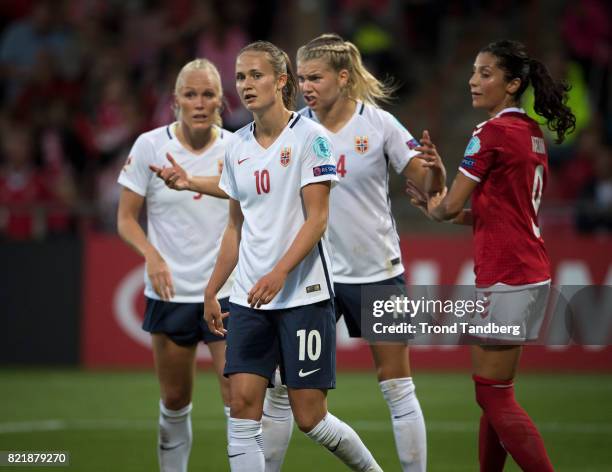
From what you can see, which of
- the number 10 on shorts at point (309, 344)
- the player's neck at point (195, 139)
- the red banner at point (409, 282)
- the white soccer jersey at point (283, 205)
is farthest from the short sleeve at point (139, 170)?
the red banner at point (409, 282)

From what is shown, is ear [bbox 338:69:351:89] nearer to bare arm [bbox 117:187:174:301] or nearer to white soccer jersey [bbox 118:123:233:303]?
white soccer jersey [bbox 118:123:233:303]

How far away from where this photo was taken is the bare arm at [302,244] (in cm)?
516

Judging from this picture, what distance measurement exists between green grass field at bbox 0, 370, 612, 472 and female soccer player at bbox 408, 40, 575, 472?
1774 mm

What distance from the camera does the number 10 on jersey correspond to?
5363mm

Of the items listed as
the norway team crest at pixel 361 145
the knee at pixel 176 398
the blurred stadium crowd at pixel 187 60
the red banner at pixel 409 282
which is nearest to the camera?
the norway team crest at pixel 361 145

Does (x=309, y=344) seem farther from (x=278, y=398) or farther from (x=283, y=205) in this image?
(x=278, y=398)

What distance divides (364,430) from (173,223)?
9.60 ft

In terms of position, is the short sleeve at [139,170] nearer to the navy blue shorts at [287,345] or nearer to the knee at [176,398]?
the knee at [176,398]

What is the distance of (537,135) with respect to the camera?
5.65 meters

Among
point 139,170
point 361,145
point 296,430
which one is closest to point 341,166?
point 361,145

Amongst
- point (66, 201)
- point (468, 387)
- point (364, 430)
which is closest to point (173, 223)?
point (364, 430)

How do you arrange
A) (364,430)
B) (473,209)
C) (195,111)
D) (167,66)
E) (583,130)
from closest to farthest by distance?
(473,209) < (195,111) < (364,430) < (583,130) < (167,66)

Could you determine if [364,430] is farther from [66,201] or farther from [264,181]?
[66,201]

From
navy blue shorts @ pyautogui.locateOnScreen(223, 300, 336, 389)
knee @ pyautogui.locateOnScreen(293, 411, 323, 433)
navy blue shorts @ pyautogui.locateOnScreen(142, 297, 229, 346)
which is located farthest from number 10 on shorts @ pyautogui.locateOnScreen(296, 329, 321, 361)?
navy blue shorts @ pyautogui.locateOnScreen(142, 297, 229, 346)
